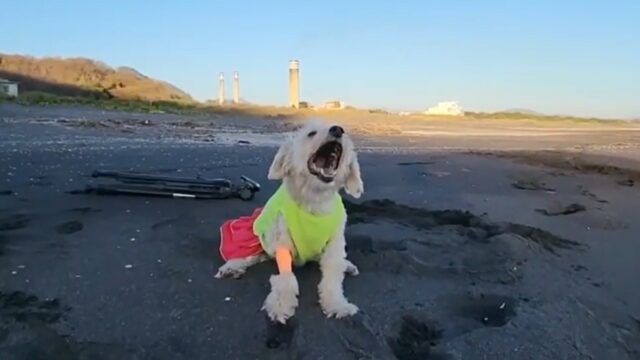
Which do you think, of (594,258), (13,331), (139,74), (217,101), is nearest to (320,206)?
(13,331)

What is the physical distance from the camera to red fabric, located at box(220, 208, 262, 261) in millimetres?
4148

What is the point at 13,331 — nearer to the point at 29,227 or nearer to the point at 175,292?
the point at 175,292

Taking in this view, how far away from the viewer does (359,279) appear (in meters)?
4.10

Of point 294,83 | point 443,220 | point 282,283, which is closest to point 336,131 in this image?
point 282,283

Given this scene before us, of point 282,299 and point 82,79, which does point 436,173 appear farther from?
point 82,79

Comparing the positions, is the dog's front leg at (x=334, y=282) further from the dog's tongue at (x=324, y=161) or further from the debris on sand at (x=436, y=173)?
the debris on sand at (x=436, y=173)

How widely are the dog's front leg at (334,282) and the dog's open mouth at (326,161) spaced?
0.36 meters

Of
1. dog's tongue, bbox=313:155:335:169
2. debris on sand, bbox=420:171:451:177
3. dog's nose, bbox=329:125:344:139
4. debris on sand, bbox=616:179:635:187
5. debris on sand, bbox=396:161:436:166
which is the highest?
dog's nose, bbox=329:125:344:139

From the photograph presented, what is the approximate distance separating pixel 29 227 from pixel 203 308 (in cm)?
208

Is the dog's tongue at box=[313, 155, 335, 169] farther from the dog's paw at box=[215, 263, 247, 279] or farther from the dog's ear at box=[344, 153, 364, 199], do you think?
the dog's paw at box=[215, 263, 247, 279]

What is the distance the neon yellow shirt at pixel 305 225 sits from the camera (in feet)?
12.8

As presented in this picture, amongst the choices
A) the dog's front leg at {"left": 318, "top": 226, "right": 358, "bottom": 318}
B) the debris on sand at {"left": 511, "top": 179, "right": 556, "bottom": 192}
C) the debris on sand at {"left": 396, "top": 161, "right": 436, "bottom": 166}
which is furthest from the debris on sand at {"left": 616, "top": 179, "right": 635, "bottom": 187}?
the dog's front leg at {"left": 318, "top": 226, "right": 358, "bottom": 318}

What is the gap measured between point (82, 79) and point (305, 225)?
184 feet

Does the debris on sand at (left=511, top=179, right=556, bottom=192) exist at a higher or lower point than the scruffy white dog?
lower
